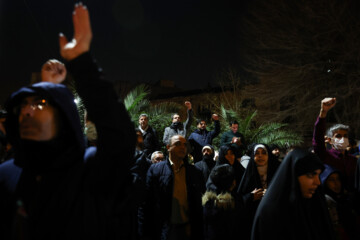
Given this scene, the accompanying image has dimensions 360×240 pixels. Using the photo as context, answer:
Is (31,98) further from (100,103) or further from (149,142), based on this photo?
(149,142)

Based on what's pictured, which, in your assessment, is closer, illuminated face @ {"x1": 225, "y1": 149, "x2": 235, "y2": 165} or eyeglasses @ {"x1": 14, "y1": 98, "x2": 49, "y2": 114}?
eyeglasses @ {"x1": 14, "y1": 98, "x2": 49, "y2": 114}

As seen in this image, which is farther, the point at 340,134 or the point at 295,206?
the point at 340,134

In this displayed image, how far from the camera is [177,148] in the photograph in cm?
479

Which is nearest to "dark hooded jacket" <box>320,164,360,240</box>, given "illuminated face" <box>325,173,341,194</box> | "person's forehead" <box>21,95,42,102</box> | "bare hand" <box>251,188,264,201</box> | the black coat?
"illuminated face" <box>325,173,341,194</box>

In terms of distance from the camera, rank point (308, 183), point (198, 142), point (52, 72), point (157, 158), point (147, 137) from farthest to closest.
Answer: point (198, 142)
point (147, 137)
point (157, 158)
point (308, 183)
point (52, 72)

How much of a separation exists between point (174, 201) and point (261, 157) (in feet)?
4.84

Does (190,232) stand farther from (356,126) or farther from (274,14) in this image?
(274,14)

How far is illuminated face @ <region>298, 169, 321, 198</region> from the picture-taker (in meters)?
3.24

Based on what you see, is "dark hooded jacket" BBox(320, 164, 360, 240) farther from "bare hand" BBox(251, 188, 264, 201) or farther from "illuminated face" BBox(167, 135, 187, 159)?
"illuminated face" BBox(167, 135, 187, 159)

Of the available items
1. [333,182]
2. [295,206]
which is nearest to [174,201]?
[295,206]

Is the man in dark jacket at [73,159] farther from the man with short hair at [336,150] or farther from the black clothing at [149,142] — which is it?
the black clothing at [149,142]

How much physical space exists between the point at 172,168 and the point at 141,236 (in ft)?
3.50

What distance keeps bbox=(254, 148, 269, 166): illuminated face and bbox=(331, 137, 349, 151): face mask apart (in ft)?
3.90

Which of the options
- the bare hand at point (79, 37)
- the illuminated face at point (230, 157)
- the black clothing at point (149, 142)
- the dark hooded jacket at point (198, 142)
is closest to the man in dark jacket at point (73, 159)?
the bare hand at point (79, 37)
